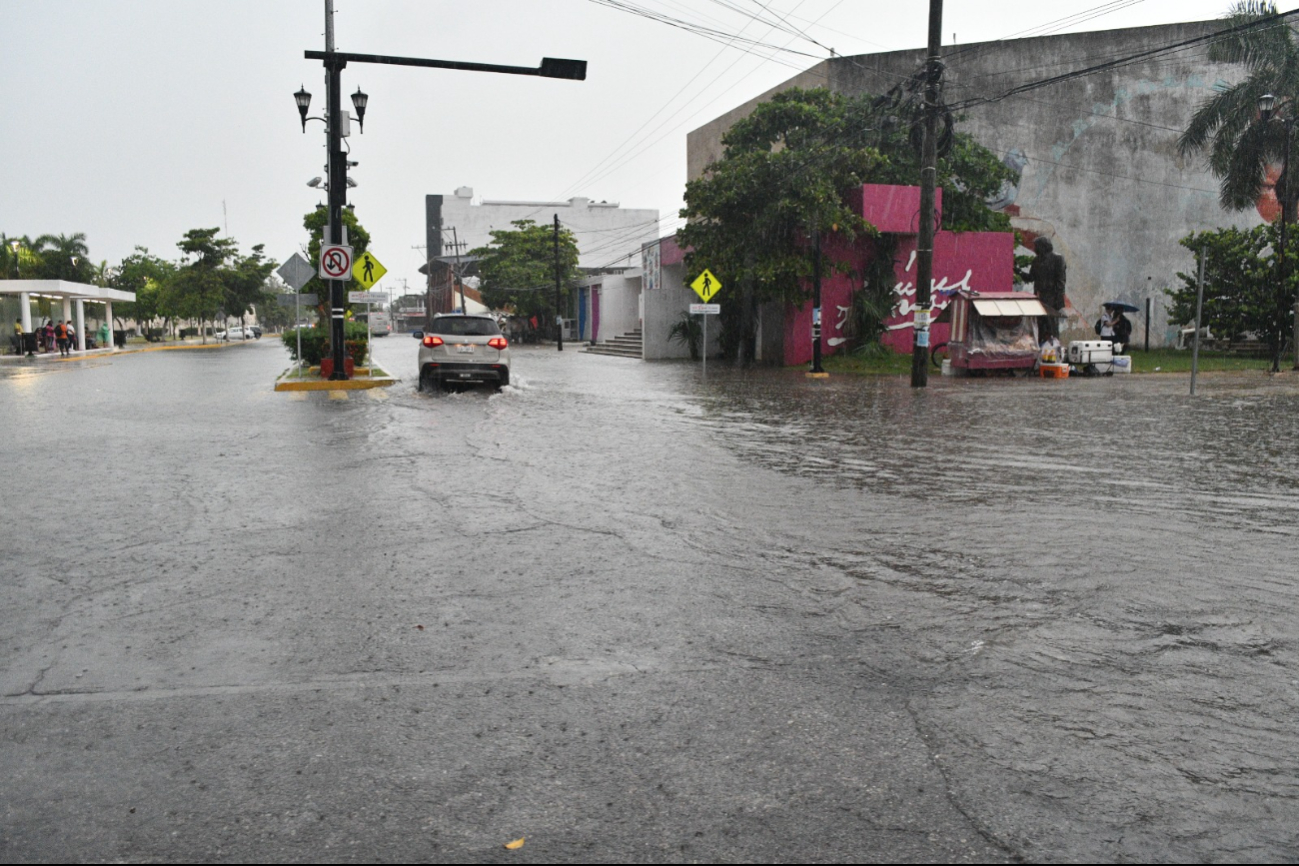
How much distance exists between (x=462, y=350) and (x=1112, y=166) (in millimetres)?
36050

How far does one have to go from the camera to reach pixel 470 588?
605 centimetres

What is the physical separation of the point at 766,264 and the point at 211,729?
1168 inches

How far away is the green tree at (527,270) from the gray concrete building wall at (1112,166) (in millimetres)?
32527

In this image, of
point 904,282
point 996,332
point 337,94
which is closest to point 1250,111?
point 904,282

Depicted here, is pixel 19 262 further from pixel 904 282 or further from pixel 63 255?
pixel 904 282

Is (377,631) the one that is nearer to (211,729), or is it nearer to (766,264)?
(211,729)

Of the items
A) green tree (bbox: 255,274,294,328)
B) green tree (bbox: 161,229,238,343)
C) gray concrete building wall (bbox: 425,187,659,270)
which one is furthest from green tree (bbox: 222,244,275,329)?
green tree (bbox: 255,274,294,328)

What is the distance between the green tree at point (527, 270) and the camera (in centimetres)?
7338

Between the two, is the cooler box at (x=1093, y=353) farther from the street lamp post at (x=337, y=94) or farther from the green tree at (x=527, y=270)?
the green tree at (x=527, y=270)

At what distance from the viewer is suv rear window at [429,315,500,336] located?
71.8 ft

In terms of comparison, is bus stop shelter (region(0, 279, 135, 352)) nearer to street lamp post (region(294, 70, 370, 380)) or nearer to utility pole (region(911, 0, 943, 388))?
street lamp post (region(294, 70, 370, 380))

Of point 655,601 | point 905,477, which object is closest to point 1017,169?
point 905,477

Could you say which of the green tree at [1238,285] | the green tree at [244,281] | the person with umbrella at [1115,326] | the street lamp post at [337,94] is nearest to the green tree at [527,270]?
the green tree at [244,281]

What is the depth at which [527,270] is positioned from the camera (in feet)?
241
